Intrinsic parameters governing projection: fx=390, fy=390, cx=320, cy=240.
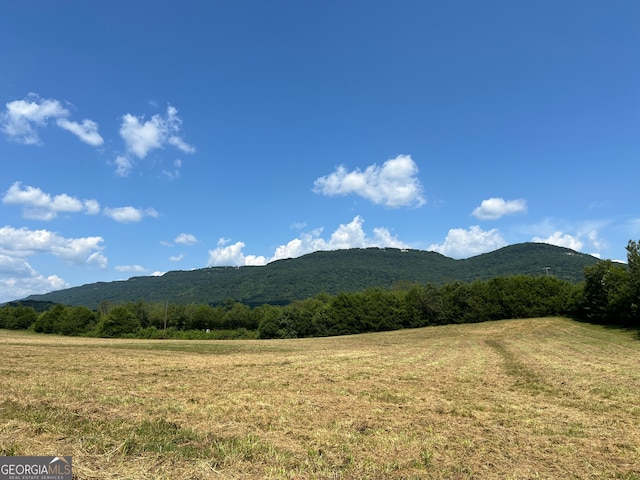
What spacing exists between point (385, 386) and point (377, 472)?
924 cm

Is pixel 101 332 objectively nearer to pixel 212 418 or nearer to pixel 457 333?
pixel 457 333

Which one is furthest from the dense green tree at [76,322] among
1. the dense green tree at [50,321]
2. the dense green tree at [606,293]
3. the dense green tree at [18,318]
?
the dense green tree at [606,293]

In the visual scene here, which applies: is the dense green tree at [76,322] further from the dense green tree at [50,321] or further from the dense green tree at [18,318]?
the dense green tree at [18,318]

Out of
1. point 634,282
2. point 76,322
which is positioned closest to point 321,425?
point 634,282

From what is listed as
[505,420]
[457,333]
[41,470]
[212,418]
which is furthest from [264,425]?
[457,333]

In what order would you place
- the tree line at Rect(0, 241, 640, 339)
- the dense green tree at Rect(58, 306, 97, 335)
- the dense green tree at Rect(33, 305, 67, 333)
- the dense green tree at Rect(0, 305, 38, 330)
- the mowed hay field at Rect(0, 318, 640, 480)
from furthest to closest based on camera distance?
1. the dense green tree at Rect(0, 305, 38, 330)
2. the dense green tree at Rect(33, 305, 67, 333)
3. the dense green tree at Rect(58, 306, 97, 335)
4. the tree line at Rect(0, 241, 640, 339)
5. the mowed hay field at Rect(0, 318, 640, 480)

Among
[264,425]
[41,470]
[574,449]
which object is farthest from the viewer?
[264,425]

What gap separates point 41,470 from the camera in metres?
6.07

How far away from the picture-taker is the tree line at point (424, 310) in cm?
6525

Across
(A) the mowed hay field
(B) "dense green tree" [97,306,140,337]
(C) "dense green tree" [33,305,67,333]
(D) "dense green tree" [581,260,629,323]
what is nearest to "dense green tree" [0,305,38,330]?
(C) "dense green tree" [33,305,67,333]

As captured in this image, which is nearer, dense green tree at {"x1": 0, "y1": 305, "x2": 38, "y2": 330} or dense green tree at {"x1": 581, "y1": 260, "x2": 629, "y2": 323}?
dense green tree at {"x1": 581, "y1": 260, "x2": 629, "y2": 323}

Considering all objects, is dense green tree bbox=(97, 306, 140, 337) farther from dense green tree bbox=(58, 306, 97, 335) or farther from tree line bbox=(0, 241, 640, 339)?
dense green tree bbox=(58, 306, 97, 335)

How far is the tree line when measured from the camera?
65.2 metres

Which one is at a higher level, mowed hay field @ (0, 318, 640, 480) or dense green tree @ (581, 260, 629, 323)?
dense green tree @ (581, 260, 629, 323)
